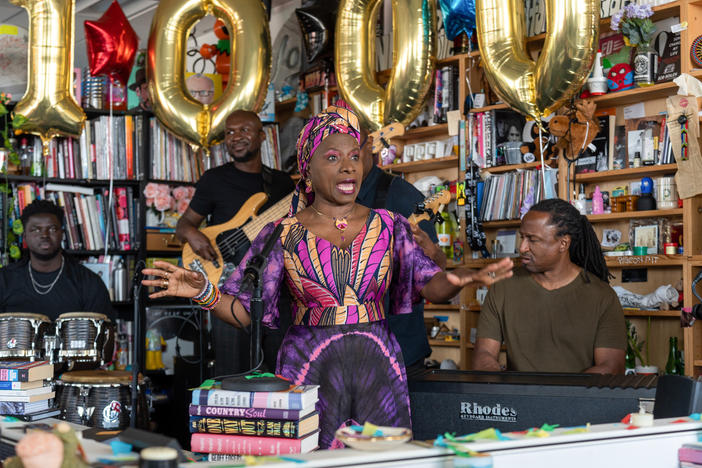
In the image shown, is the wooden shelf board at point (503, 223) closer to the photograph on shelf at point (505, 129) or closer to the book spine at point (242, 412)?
the photograph on shelf at point (505, 129)

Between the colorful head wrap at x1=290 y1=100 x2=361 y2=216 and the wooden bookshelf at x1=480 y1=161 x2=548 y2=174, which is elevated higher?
the wooden bookshelf at x1=480 y1=161 x2=548 y2=174

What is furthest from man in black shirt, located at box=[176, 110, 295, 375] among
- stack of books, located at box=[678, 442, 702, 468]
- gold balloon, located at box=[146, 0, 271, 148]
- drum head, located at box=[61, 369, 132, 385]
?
stack of books, located at box=[678, 442, 702, 468]

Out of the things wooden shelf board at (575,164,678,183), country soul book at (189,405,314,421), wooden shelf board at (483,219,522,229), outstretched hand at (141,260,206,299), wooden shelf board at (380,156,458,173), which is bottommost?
country soul book at (189,405,314,421)

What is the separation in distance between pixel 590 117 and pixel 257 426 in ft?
10.3

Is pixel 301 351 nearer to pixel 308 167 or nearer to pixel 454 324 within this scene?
pixel 308 167

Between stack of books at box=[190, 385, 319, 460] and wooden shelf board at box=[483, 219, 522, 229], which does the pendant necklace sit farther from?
wooden shelf board at box=[483, 219, 522, 229]

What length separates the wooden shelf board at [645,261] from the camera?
12.2ft

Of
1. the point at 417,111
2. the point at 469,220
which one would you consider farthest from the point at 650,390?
the point at 469,220

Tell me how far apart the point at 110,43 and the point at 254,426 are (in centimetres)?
409

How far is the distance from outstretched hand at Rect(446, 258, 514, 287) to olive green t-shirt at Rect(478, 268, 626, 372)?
1.13m

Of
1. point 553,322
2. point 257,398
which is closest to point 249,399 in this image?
point 257,398

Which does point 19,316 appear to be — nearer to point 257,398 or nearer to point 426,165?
point 426,165

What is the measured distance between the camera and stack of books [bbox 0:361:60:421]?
215 centimetres

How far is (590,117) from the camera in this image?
158 inches
